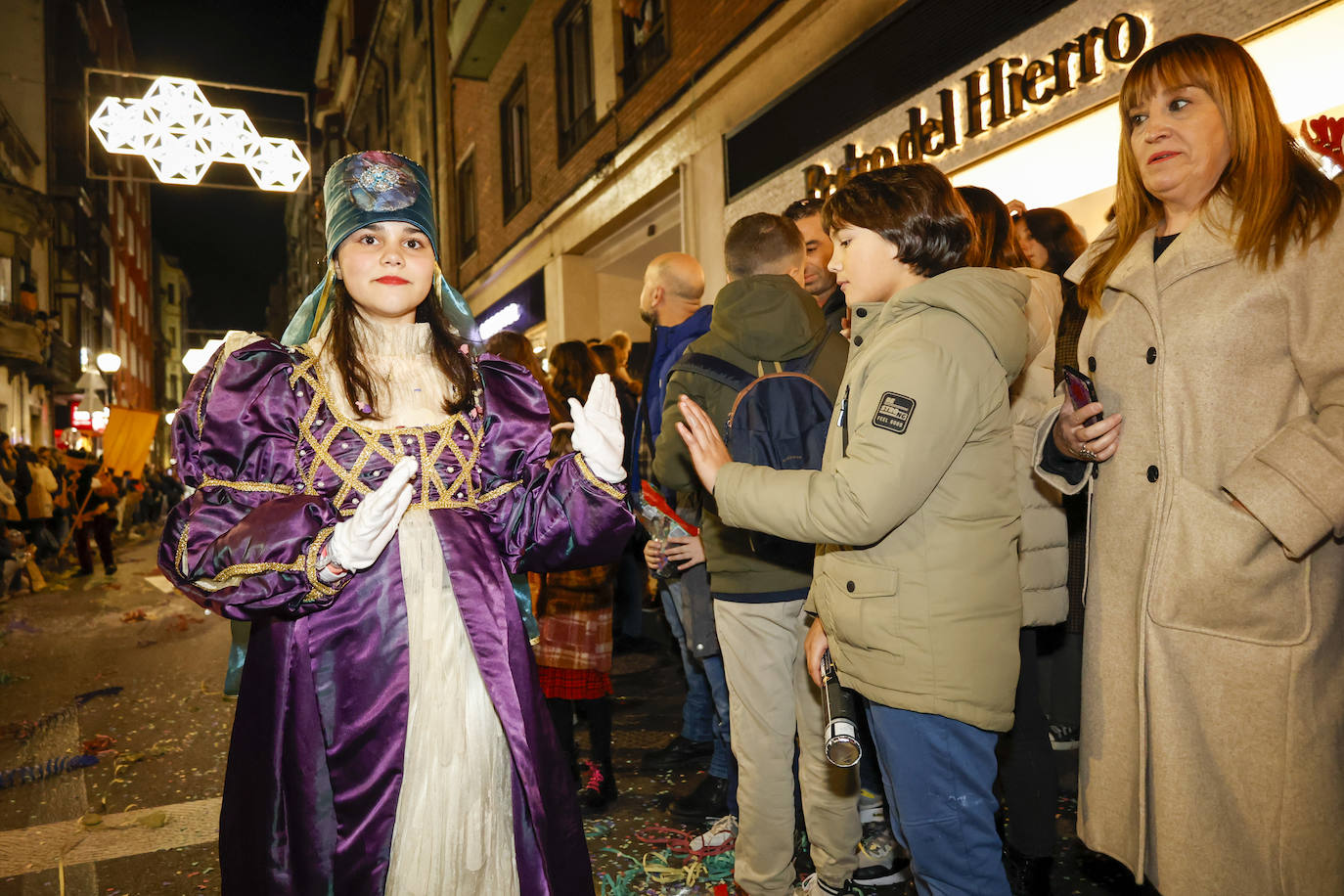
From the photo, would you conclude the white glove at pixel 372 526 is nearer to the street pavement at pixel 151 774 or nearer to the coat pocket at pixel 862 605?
the coat pocket at pixel 862 605

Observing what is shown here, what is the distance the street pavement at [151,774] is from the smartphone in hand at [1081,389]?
1.78 metres

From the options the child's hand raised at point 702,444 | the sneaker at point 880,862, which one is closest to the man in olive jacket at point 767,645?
the sneaker at point 880,862

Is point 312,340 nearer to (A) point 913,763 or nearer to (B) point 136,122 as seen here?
(A) point 913,763

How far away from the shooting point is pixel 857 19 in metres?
6.23

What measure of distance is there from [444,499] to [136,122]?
885 cm

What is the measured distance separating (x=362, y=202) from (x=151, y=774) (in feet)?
12.5

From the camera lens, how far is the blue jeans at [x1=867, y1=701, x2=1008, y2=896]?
185 cm

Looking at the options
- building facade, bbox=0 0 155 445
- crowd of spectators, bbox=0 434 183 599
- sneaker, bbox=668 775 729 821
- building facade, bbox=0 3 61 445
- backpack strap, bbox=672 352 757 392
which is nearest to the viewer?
backpack strap, bbox=672 352 757 392

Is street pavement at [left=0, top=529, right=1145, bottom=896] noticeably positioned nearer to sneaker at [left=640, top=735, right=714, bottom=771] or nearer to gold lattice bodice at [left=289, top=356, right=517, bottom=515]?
sneaker at [left=640, top=735, right=714, bottom=771]

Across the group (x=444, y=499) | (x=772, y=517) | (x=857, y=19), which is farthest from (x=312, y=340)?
(x=857, y=19)

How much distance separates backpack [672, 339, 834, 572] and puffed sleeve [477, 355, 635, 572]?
0.76 meters

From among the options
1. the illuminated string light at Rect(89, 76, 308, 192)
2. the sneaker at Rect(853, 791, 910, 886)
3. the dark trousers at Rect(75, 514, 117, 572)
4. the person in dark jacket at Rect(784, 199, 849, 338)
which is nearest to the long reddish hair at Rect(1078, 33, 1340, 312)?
the person in dark jacket at Rect(784, 199, 849, 338)

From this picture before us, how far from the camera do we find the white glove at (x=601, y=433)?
1.89 meters

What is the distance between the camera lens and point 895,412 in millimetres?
1782
